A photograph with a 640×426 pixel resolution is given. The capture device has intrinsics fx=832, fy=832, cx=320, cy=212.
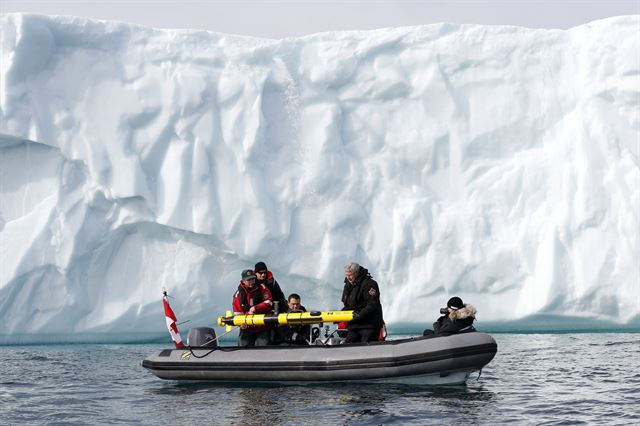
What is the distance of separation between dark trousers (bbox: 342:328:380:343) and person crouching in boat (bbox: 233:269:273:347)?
3.89 ft

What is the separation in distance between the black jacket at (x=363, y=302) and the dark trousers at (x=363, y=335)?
65mm

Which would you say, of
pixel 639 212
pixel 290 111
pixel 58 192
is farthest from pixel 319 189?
pixel 639 212

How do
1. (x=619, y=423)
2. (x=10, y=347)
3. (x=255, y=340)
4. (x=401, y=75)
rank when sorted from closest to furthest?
(x=619, y=423)
(x=255, y=340)
(x=10, y=347)
(x=401, y=75)

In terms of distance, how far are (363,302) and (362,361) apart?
2.45ft

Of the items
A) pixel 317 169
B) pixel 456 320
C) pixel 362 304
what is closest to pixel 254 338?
pixel 362 304

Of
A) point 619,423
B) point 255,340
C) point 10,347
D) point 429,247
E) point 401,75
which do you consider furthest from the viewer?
point 401,75

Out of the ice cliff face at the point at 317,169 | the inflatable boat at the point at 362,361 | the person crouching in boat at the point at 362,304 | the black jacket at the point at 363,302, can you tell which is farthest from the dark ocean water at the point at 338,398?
the ice cliff face at the point at 317,169

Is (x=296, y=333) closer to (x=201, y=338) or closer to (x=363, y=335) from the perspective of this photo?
(x=363, y=335)

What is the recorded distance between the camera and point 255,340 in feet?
38.1

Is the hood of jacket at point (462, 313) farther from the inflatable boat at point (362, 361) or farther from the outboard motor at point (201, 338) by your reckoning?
the outboard motor at point (201, 338)

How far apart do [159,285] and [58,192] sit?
9.65 feet

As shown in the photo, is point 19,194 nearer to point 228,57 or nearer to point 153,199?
point 153,199

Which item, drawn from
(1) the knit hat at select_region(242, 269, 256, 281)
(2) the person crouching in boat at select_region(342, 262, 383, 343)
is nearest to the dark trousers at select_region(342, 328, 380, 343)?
(2) the person crouching in boat at select_region(342, 262, 383, 343)

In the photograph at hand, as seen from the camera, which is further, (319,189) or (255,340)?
(319,189)
